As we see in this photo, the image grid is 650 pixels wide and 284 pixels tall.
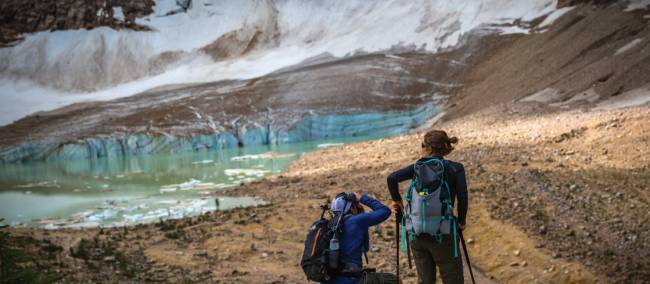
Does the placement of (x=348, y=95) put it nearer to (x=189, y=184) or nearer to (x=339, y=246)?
(x=189, y=184)

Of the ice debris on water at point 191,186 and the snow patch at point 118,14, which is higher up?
the snow patch at point 118,14

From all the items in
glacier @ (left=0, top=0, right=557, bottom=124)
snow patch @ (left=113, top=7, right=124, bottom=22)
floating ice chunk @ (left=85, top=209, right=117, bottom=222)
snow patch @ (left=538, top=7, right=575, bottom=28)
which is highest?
snow patch @ (left=113, top=7, right=124, bottom=22)

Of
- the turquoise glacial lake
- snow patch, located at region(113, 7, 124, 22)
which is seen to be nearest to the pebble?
the turquoise glacial lake

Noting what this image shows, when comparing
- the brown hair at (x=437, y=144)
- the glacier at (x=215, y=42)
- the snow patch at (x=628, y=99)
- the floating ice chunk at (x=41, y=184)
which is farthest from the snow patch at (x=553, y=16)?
the brown hair at (x=437, y=144)

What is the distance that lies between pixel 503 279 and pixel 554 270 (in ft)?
1.81

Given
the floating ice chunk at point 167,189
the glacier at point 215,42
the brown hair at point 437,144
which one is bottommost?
the floating ice chunk at point 167,189

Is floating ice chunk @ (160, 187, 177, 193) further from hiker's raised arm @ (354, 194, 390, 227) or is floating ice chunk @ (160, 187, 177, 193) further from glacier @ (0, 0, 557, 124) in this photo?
glacier @ (0, 0, 557, 124)

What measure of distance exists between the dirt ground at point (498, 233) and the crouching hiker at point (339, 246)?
2526 mm

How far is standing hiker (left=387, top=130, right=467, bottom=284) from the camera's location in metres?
4.33

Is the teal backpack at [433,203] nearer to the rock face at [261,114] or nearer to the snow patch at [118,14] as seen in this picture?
the rock face at [261,114]

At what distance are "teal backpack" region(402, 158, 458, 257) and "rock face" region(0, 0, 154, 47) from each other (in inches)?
2666

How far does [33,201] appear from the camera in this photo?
59.9ft

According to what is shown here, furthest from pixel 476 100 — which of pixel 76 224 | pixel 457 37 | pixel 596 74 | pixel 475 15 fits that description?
pixel 76 224

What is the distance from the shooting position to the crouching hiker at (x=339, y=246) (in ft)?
13.6
